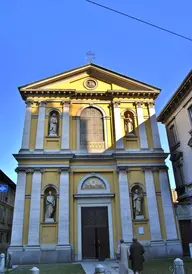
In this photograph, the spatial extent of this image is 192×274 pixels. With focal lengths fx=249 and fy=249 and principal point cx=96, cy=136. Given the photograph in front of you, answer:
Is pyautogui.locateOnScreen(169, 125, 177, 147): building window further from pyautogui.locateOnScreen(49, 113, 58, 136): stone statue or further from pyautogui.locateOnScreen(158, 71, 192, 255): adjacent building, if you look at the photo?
pyautogui.locateOnScreen(49, 113, 58, 136): stone statue

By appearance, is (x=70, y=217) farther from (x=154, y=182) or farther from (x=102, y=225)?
(x=154, y=182)

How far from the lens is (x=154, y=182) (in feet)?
59.0

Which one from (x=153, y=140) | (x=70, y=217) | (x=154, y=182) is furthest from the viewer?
(x=153, y=140)

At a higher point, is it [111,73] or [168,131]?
[111,73]

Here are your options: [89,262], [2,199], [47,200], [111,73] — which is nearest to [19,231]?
[47,200]

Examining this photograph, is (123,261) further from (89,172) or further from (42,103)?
(42,103)

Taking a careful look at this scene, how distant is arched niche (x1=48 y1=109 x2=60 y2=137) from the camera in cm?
1937

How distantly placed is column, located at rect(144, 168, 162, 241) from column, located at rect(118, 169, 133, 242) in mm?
1433

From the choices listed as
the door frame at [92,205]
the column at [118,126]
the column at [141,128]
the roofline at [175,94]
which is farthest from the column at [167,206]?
the roofline at [175,94]

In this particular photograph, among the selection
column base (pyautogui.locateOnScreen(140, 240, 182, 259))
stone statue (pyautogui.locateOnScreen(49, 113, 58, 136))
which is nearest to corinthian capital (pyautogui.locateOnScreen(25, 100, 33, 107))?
stone statue (pyautogui.locateOnScreen(49, 113, 58, 136))

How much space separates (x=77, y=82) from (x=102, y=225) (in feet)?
38.9

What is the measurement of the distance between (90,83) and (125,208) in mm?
10873

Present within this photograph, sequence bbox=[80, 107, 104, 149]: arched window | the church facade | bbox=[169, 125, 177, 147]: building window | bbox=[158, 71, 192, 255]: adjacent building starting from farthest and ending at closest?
1. bbox=[169, 125, 177, 147]: building window
2. bbox=[80, 107, 104, 149]: arched window
3. bbox=[158, 71, 192, 255]: adjacent building
4. the church facade

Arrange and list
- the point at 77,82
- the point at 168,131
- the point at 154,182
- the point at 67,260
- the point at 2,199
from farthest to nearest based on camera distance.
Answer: the point at 2,199 < the point at 168,131 < the point at 77,82 < the point at 154,182 < the point at 67,260
